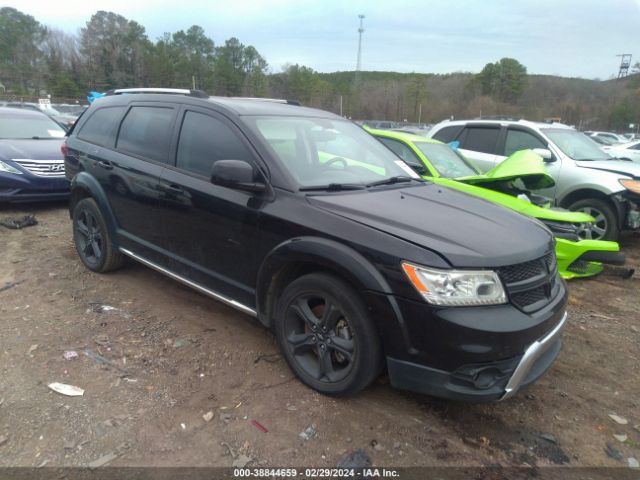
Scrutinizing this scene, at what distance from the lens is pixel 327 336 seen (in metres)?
2.75

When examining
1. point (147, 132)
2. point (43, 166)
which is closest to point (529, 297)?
point (147, 132)

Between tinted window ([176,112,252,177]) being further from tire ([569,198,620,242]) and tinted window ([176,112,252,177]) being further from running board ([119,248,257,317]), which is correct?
tire ([569,198,620,242])

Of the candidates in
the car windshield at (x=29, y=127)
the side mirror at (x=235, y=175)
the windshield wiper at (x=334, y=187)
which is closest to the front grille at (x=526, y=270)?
the windshield wiper at (x=334, y=187)

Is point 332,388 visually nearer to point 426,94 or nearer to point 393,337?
point 393,337

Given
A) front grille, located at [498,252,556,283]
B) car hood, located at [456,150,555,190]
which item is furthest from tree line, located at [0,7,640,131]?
front grille, located at [498,252,556,283]

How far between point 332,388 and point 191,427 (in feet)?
2.81

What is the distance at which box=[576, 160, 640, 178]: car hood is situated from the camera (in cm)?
648

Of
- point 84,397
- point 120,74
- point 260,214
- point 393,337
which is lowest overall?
point 84,397

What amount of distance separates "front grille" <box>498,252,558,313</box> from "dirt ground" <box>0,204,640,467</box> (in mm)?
762

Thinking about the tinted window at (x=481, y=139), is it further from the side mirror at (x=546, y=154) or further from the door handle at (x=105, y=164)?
the door handle at (x=105, y=164)

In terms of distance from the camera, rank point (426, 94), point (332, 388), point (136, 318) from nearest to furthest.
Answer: point (332, 388), point (136, 318), point (426, 94)

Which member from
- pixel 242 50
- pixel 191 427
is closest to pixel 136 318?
pixel 191 427

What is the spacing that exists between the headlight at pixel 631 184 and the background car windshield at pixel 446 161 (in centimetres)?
197

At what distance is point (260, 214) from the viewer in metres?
2.97
